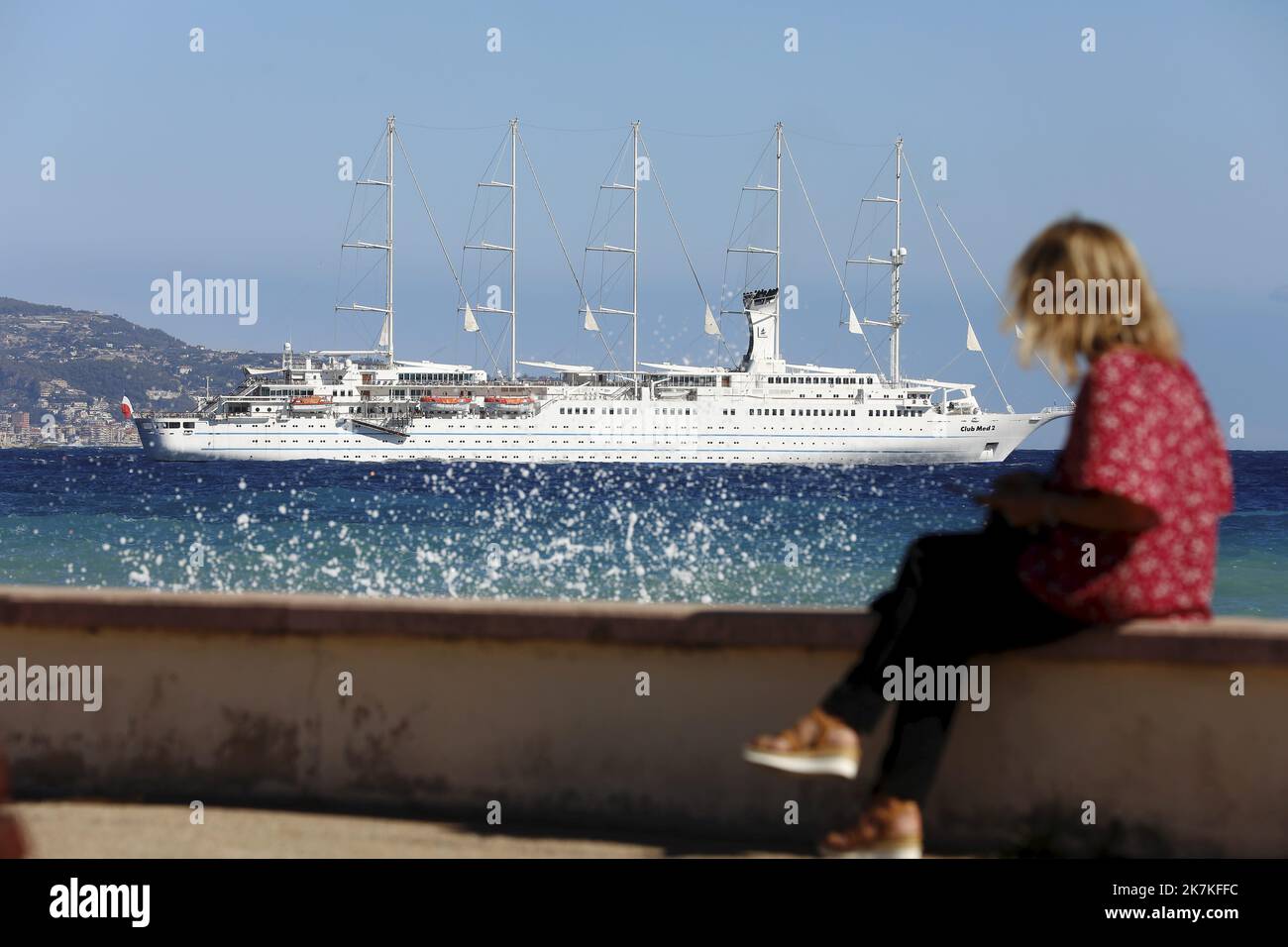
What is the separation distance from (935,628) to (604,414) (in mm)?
72316

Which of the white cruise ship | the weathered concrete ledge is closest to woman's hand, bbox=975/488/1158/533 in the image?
the weathered concrete ledge

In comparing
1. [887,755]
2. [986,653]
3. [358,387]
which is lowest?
[887,755]

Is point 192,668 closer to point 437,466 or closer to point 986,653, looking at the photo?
point 986,653

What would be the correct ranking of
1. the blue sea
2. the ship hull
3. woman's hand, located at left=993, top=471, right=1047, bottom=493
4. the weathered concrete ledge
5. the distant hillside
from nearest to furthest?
woman's hand, located at left=993, top=471, right=1047, bottom=493 < the weathered concrete ledge < the blue sea < the ship hull < the distant hillside

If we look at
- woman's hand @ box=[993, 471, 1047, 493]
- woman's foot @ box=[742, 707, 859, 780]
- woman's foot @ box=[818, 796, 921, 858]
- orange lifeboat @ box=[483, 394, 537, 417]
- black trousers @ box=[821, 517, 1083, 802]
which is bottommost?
woman's foot @ box=[818, 796, 921, 858]

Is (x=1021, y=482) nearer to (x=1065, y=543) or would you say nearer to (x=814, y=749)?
(x=1065, y=543)

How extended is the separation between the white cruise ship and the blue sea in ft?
55.9

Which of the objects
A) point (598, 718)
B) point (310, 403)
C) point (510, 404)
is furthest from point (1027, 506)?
point (310, 403)

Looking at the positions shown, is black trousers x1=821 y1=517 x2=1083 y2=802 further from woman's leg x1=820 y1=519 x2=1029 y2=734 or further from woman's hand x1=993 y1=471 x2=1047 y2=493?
woman's hand x1=993 y1=471 x2=1047 y2=493

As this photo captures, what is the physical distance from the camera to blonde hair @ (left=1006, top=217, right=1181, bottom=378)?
3131 mm

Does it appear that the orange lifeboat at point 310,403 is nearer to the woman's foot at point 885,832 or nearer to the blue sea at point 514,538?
the blue sea at point 514,538

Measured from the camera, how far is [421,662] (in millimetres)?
3904
